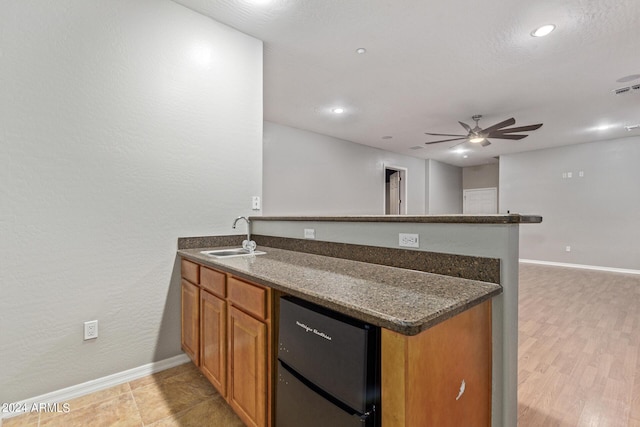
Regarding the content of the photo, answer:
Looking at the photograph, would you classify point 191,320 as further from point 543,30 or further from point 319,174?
point 319,174

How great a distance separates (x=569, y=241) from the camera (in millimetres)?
6562

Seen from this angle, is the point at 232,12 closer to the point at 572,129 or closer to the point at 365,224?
the point at 365,224

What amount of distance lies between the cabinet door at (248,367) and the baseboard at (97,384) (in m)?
0.91

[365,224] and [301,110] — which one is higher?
[301,110]

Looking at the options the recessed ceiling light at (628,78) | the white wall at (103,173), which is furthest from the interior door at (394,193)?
the white wall at (103,173)

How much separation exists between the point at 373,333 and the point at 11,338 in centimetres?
211

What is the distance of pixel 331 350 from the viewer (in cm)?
98

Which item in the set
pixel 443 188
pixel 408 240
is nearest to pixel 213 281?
pixel 408 240

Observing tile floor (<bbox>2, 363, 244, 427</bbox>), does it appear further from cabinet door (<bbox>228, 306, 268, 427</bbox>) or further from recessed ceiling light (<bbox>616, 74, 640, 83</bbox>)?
recessed ceiling light (<bbox>616, 74, 640, 83</bbox>)

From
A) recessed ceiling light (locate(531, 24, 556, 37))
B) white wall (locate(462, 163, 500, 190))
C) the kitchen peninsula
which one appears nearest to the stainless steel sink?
the kitchen peninsula

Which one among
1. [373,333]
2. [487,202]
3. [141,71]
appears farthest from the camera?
[487,202]

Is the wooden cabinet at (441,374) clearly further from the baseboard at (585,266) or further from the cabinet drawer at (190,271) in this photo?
the baseboard at (585,266)

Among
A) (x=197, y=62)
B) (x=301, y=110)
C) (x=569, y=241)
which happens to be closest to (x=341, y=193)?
(x=301, y=110)

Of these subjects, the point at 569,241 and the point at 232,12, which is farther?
the point at 569,241
